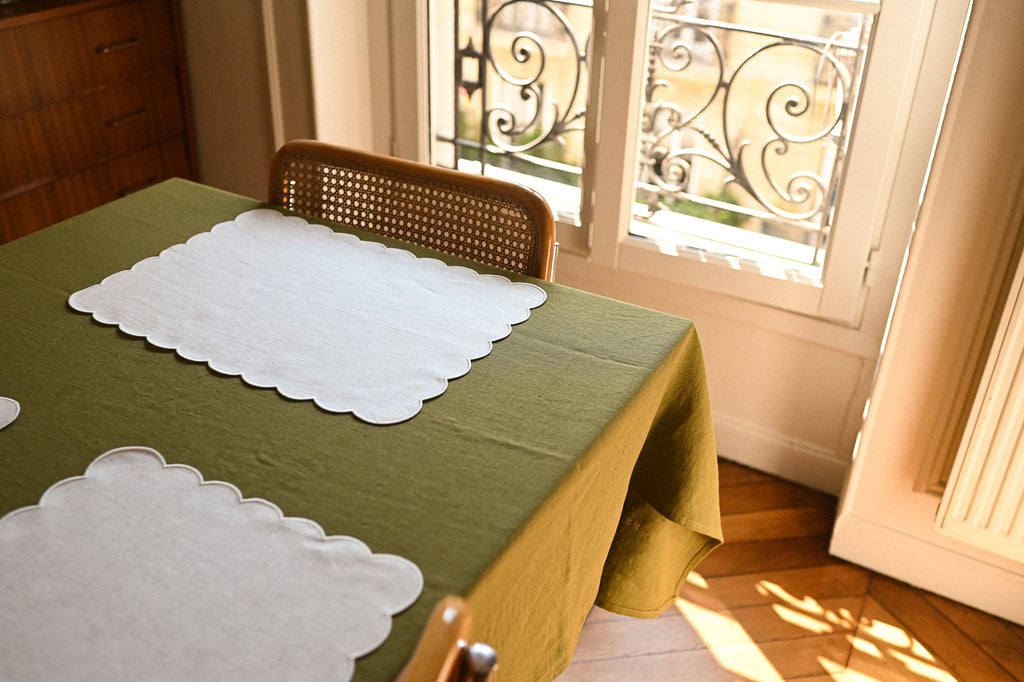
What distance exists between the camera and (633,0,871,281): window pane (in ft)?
6.12

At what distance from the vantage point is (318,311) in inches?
48.3

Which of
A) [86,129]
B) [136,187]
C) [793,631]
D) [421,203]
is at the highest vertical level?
[421,203]

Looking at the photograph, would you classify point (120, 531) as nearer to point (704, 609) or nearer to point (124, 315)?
point (124, 315)

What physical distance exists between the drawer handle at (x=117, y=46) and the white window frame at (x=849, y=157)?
0.66 metres

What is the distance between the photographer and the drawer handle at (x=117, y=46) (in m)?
2.22

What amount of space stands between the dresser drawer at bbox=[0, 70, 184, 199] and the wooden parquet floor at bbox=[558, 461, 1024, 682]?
167 cm

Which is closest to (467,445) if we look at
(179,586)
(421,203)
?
(179,586)

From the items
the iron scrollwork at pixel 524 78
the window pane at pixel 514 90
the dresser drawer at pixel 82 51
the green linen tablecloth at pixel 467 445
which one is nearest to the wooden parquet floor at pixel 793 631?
the green linen tablecloth at pixel 467 445


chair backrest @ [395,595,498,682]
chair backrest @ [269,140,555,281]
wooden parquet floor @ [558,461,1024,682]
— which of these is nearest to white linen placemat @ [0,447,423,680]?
chair backrest @ [395,595,498,682]

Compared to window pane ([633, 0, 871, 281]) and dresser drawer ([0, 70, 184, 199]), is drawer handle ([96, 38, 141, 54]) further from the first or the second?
window pane ([633, 0, 871, 281])

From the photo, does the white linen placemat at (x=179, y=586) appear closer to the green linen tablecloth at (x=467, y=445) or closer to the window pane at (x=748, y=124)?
the green linen tablecloth at (x=467, y=445)

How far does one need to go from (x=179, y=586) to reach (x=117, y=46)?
1898mm

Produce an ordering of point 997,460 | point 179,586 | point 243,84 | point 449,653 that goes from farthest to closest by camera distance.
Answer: point 243,84
point 997,460
point 179,586
point 449,653

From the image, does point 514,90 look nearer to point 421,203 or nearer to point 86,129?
point 421,203
